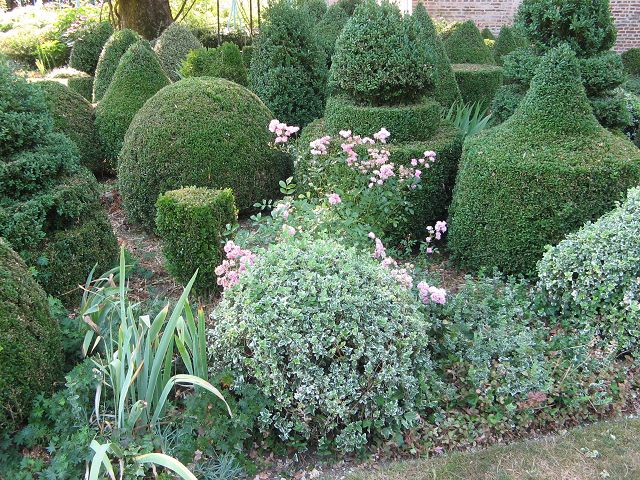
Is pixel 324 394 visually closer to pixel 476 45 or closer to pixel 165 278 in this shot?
pixel 165 278

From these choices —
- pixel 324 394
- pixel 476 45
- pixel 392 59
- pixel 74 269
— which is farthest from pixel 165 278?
pixel 476 45

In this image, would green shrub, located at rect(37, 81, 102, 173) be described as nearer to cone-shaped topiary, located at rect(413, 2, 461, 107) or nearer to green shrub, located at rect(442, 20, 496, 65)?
cone-shaped topiary, located at rect(413, 2, 461, 107)

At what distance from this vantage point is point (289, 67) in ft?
20.4

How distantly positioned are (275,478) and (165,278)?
7.50 feet

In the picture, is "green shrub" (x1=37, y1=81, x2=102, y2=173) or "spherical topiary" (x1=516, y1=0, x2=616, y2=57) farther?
"green shrub" (x1=37, y1=81, x2=102, y2=173)

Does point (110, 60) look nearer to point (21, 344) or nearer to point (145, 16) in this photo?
point (145, 16)

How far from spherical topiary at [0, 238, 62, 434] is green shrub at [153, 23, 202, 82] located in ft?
24.9

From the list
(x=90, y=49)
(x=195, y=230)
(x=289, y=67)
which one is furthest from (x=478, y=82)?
(x=90, y=49)

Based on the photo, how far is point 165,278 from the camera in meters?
4.57

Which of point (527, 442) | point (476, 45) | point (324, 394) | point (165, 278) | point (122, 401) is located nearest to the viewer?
point (122, 401)

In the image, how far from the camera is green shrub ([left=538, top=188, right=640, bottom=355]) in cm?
346

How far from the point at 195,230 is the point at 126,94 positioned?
11.7ft

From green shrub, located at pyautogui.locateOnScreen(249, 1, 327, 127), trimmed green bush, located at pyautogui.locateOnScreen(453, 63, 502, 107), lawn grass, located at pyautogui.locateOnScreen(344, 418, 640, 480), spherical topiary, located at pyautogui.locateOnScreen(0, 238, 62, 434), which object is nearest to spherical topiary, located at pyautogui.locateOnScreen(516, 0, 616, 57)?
green shrub, located at pyautogui.locateOnScreen(249, 1, 327, 127)

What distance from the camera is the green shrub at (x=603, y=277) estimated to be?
3459 mm
